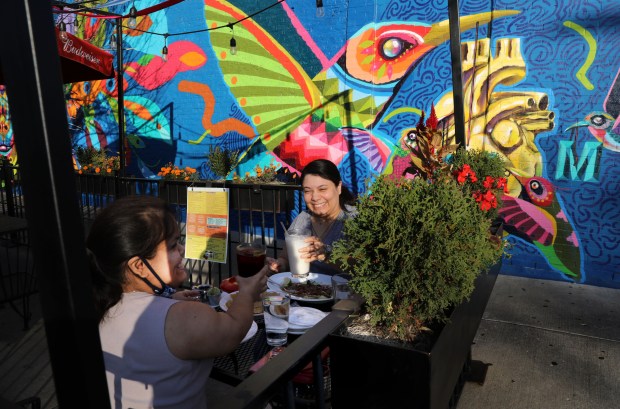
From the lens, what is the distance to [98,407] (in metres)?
0.67

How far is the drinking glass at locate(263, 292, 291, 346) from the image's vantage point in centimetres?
183

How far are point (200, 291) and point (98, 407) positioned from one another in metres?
1.64

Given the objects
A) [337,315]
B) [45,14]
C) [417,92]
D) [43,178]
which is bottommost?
[337,315]

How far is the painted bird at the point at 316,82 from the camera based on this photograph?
6.39m

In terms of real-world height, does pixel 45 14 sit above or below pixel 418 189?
above

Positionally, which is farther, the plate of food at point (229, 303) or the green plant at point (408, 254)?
the plate of food at point (229, 303)

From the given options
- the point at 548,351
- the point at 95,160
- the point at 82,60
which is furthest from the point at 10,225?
the point at 95,160

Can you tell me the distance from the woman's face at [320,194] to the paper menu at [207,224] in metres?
0.65

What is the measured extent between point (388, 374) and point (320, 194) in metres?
2.07

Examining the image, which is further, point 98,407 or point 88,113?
point 88,113

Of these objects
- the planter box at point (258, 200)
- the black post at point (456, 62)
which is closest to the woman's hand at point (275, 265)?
the black post at point (456, 62)

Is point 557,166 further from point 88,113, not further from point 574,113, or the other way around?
point 88,113

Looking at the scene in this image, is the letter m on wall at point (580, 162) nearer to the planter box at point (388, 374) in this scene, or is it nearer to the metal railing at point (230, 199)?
the metal railing at point (230, 199)

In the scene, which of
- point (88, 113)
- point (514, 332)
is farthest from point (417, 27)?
point (88, 113)
